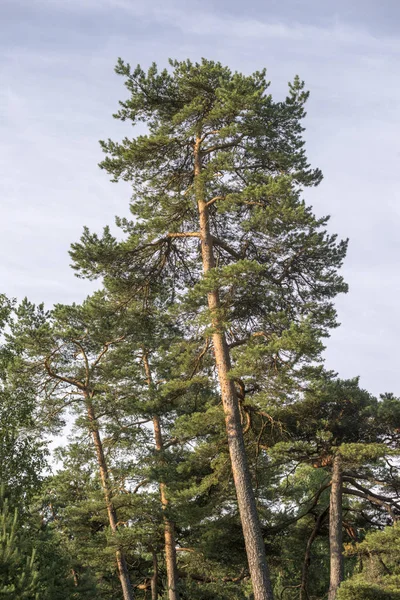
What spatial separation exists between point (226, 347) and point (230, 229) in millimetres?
3689

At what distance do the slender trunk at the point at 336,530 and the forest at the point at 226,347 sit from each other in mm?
35

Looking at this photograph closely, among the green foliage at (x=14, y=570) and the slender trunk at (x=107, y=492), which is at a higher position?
the slender trunk at (x=107, y=492)

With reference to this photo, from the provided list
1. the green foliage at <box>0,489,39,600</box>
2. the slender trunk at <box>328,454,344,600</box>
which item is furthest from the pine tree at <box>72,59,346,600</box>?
the green foliage at <box>0,489,39,600</box>

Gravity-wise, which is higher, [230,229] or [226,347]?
[230,229]

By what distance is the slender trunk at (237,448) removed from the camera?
13820mm

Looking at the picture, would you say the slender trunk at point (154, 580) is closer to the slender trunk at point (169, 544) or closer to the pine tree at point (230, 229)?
the slender trunk at point (169, 544)

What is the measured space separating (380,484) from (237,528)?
423 centimetres

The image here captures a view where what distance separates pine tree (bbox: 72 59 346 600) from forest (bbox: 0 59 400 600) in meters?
0.05

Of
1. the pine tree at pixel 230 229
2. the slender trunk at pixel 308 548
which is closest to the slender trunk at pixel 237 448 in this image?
the pine tree at pixel 230 229

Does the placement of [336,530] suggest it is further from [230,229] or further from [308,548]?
[230,229]

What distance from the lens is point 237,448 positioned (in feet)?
48.1

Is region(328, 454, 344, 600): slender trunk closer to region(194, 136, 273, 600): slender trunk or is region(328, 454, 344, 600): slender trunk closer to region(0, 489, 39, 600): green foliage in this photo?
region(194, 136, 273, 600): slender trunk

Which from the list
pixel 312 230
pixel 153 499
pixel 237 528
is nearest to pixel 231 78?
pixel 312 230

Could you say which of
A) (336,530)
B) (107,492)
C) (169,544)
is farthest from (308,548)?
(107,492)
